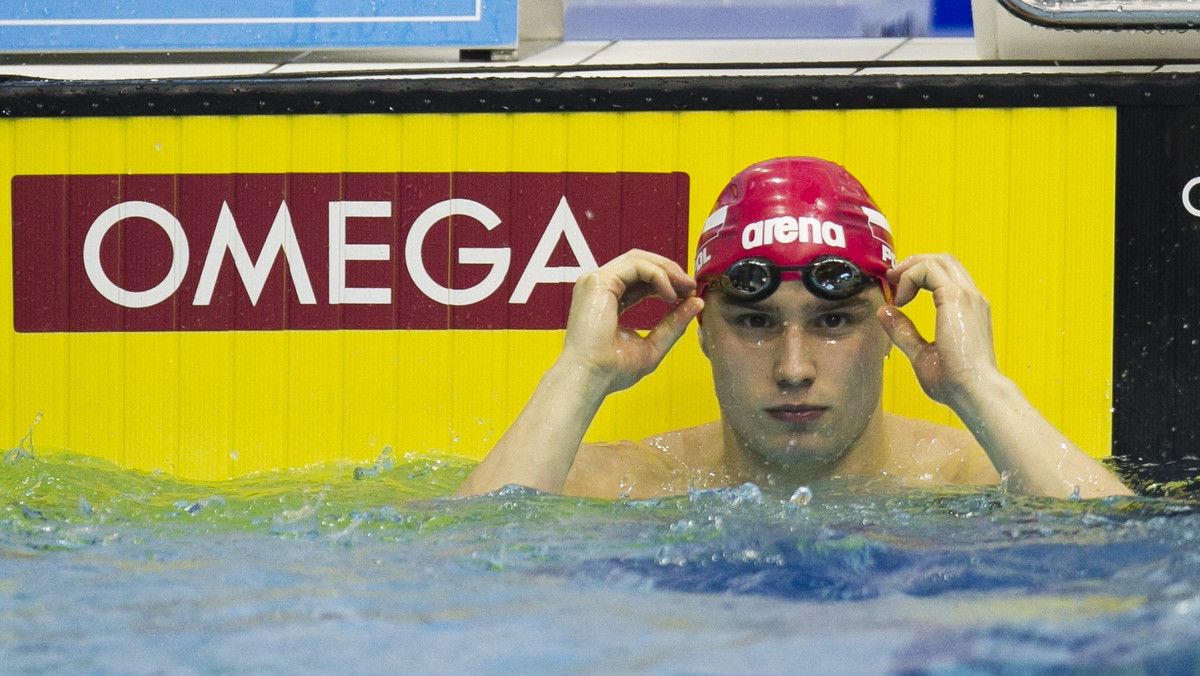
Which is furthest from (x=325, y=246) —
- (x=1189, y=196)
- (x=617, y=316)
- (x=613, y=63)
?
(x=1189, y=196)

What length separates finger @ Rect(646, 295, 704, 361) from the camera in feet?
7.69

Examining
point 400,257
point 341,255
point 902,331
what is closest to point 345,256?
point 341,255

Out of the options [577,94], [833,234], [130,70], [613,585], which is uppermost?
[130,70]

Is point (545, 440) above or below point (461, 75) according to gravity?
below

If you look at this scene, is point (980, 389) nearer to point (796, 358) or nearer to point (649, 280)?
point (796, 358)

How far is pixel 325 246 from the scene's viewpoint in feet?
9.55

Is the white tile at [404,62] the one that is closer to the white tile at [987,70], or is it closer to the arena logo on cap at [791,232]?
the white tile at [987,70]

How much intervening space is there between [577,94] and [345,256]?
0.62m

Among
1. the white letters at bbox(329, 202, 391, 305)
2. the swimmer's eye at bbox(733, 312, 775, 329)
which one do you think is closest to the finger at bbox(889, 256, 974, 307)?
the swimmer's eye at bbox(733, 312, 775, 329)

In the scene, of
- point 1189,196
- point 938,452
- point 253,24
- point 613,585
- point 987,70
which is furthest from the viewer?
point 253,24

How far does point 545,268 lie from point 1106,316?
1.19m

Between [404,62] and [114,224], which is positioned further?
[404,62]

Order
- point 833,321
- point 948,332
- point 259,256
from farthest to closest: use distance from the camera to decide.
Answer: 1. point 259,256
2. point 833,321
3. point 948,332

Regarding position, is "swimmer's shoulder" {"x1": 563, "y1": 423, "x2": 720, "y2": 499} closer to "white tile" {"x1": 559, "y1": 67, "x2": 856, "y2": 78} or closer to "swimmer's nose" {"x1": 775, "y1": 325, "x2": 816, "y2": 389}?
"swimmer's nose" {"x1": 775, "y1": 325, "x2": 816, "y2": 389}
